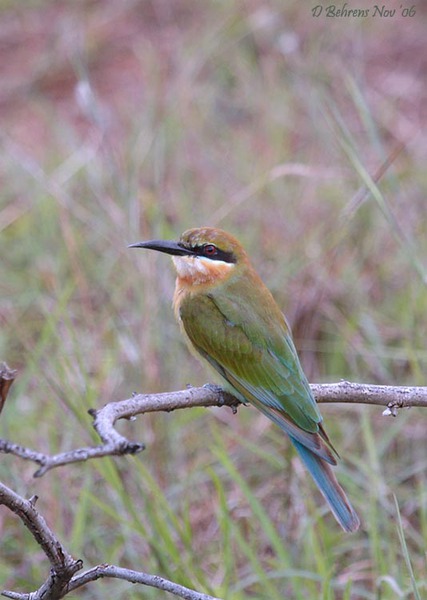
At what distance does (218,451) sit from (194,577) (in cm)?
41

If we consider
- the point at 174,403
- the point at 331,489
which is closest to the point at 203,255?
the point at 331,489

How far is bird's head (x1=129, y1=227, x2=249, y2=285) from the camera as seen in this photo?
8.66 feet

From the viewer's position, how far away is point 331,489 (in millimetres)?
2230

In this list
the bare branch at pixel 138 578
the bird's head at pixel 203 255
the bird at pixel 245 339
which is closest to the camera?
the bare branch at pixel 138 578

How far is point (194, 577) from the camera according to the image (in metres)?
2.44

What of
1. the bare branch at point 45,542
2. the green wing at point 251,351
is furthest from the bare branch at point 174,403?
the green wing at point 251,351

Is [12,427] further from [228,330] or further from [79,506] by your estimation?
[228,330]

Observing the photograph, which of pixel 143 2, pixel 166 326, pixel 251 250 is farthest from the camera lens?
pixel 143 2

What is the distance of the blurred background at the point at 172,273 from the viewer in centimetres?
269

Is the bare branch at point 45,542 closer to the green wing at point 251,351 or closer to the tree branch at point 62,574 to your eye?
the tree branch at point 62,574

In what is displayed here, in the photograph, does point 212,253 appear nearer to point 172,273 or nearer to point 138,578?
point 172,273

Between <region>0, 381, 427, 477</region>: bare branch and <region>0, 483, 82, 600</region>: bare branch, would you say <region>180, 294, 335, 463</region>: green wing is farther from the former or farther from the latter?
<region>0, 483, 82, 600</region>: bare branch

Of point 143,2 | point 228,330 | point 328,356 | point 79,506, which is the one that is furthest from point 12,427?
point 143,2

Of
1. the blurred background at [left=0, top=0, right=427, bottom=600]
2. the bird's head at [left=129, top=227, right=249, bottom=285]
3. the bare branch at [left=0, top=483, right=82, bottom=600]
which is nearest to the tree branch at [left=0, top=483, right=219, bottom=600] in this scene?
the bare branch at [left=0, top=483, right=82, bottom=600]
